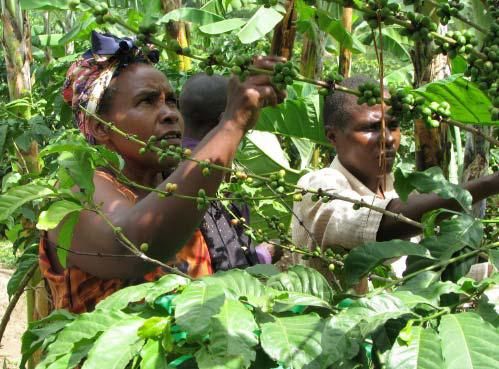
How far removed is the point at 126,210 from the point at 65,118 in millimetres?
1857

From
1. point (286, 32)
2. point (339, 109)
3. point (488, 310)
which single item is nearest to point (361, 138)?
point (339, 109)

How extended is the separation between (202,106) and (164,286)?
1674 mm

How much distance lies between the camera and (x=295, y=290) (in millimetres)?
1128

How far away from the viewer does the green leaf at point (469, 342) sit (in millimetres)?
847

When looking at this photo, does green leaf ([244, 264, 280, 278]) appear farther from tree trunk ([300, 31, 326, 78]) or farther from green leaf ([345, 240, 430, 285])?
tree trunk ([300, 31, 326, 78])

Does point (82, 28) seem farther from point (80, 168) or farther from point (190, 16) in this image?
point (80, 168)

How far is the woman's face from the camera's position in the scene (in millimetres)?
1911

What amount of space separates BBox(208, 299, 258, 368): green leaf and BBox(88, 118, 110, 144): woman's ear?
3.45 ft

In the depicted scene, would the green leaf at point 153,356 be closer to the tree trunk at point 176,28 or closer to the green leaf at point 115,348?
the green leaf at point 115,348

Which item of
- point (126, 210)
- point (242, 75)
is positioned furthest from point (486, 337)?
point (126, 210)

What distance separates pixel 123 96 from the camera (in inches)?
76.8

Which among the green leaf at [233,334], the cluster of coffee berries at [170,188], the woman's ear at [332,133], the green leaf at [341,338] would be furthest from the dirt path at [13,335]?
the green leaf at [341,338]

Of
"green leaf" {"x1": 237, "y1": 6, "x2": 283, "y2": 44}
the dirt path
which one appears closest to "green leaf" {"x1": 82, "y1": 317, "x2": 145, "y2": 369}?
Result: "green leaf" {"x1": 237, "y1": 6, "x2": 283, "y2": 44}

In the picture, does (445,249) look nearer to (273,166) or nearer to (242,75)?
(242,75)
